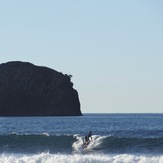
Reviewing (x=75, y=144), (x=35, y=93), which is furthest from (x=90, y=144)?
(x=35, y=93)

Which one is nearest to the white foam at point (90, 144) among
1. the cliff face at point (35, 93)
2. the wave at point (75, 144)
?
the wave at point (75, 144)

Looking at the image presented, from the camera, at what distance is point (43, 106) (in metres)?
161

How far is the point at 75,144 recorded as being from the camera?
54.8 meters

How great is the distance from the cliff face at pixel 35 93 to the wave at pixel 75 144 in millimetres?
99437

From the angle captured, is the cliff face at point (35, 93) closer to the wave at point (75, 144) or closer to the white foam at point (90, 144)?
the wave at point (75, 144)

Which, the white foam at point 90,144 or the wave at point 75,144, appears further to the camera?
the white foam at point 90,144

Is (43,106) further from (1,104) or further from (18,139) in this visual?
(18,139)

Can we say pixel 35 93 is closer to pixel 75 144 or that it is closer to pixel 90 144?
pixel 75 144

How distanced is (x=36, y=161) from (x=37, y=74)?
12412cm

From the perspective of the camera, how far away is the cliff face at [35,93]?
522ft

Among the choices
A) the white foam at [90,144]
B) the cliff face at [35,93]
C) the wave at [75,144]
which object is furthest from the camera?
the cliff face at [35,93]

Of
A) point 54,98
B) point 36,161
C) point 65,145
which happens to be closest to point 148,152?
point 65,145

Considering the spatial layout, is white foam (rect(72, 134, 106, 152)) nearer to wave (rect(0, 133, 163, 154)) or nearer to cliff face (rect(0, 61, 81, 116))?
wave (rect(0, 133, 163, 154))

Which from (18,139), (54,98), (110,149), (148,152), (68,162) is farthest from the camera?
(54,98)
